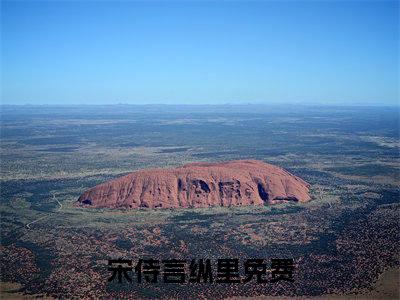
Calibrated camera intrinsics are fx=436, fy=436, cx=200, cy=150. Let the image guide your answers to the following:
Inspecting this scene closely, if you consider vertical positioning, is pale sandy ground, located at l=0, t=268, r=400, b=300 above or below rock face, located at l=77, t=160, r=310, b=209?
below

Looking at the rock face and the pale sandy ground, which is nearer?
the pale sandy ground

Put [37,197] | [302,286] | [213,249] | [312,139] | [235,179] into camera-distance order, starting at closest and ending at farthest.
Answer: [302,286], [213,249], [235,179], [37,197], [312,139]

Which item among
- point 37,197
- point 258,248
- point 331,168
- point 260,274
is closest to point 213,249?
point 258,248

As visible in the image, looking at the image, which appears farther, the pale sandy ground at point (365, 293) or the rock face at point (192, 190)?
the rock face at point (192, 190)

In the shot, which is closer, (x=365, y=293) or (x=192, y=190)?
(x=365, y=293)

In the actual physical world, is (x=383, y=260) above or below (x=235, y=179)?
below

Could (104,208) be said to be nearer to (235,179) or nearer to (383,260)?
(235,179)

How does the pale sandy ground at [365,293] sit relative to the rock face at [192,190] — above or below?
below

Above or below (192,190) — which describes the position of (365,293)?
below
